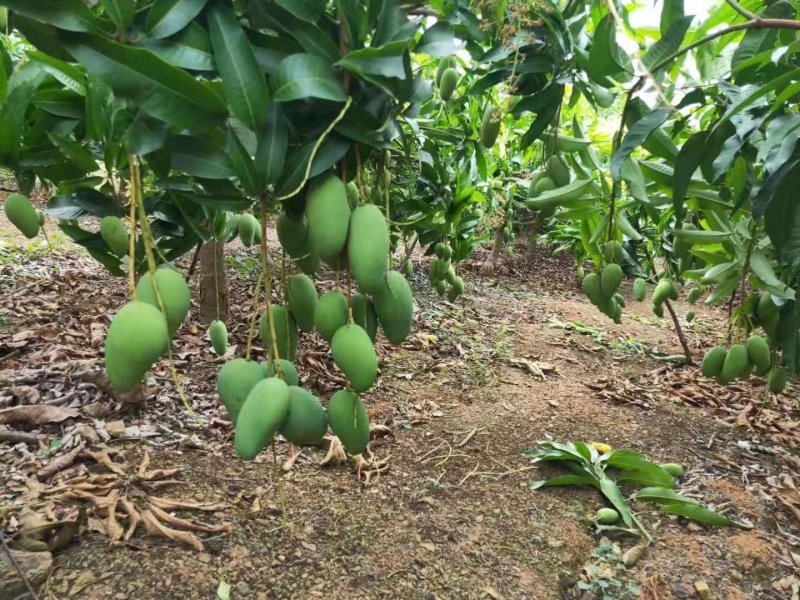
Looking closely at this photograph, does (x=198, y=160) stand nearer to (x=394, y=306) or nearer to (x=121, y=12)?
(x=121, y=12)

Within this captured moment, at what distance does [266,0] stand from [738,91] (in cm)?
89

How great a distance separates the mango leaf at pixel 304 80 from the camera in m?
0.63

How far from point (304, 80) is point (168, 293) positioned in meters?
0.29

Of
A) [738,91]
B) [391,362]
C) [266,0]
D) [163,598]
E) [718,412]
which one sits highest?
[266,0]

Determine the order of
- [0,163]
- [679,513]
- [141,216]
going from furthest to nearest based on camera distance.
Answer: [679,513] < [0,163] < [141,216]

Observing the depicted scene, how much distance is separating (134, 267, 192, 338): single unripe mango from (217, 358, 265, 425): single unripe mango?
0.33ft

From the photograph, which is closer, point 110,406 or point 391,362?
point 110,406

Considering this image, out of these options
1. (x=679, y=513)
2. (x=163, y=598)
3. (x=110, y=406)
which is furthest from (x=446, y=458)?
(x=110, y=406)

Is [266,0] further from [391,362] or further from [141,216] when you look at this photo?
[391,362]

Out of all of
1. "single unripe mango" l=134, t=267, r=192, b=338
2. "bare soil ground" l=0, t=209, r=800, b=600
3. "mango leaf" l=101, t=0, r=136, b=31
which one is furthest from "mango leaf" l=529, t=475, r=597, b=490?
"mango leaf" l=101, t=0, r=136, b=31

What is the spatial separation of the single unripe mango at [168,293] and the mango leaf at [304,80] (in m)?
0.24

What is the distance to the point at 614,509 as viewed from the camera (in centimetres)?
197

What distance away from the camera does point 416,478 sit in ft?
6.77

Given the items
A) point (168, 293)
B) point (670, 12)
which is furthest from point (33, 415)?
point (670, 12)
